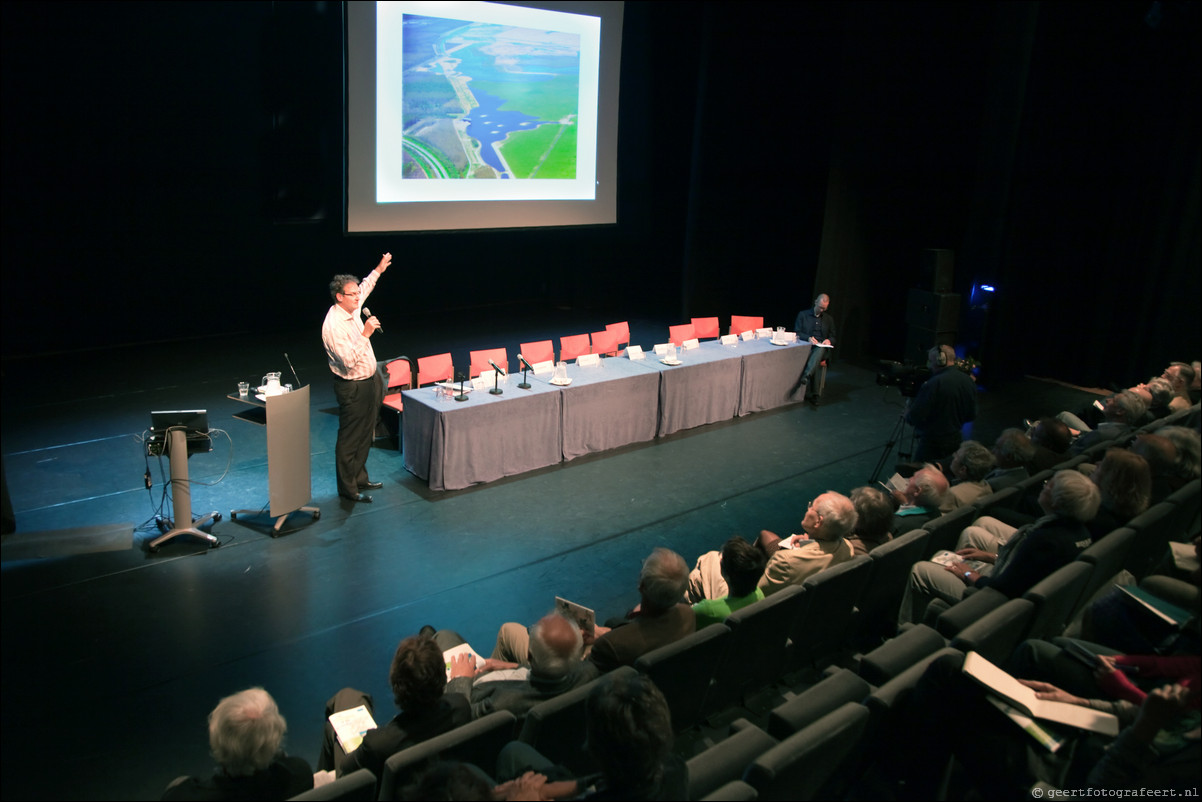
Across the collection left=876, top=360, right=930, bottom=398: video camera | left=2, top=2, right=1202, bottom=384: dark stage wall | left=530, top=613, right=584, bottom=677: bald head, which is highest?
left=2, top=2, right=1202, bottom=384: dark stage wall

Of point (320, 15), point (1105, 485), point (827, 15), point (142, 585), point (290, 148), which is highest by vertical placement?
point (827, 15)

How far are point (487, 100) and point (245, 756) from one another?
7.66 meters

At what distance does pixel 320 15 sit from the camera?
7785mm

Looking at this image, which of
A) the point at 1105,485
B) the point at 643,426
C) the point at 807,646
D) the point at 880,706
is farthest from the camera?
the point at 643,426

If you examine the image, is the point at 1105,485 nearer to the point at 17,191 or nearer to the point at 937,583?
the point at 937,583

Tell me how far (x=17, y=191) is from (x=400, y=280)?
457cm

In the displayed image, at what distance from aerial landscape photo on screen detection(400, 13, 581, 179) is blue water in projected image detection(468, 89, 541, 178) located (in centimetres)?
1

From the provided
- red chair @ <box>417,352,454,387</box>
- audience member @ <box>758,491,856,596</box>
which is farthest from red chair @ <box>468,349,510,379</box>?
audience member @ <box>758,491,856,596</box>

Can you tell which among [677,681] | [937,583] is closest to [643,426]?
[937,583]

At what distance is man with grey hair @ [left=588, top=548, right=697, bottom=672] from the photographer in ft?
10.4

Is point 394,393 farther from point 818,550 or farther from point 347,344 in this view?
point 818,550

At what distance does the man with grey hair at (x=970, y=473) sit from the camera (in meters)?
4.64

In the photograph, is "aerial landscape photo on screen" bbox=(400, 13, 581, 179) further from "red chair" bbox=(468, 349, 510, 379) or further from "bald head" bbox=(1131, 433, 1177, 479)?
"bald head" bbox=(1131, 433, 1177, 479)

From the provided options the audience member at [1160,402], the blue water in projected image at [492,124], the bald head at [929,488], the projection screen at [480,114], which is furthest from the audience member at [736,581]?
the blue water in projected image at [492,124]
